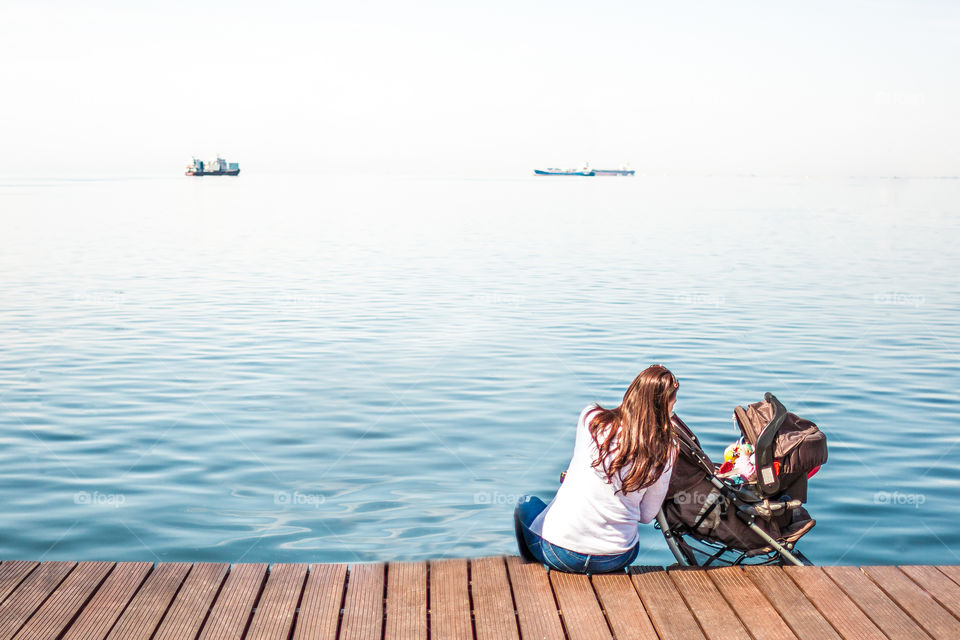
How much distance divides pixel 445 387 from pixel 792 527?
6.38 meters

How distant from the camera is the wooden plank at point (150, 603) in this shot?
14.0 feet

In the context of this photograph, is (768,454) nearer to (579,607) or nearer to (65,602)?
(579,607)

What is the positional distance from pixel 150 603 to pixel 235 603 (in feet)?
1.35

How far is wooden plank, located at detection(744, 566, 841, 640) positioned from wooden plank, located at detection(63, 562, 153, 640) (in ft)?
10.5

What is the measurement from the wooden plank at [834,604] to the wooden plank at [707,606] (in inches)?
18.0

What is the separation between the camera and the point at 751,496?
516 cm

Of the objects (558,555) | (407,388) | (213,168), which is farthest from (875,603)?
(213,168)

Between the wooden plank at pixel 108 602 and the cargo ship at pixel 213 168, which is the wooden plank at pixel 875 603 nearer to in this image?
the wooden plank at pixel 108 602

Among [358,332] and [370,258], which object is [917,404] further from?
[370,258]

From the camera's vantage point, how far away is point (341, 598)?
462 cm

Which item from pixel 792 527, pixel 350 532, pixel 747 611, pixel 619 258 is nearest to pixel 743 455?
pixel 792 527

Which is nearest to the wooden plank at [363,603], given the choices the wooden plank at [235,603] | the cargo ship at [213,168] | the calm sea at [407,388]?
the wooden plank at [235,603]

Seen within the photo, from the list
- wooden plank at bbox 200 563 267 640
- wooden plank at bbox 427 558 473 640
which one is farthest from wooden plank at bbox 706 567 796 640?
wooden plank at bbox 200 563 267 640

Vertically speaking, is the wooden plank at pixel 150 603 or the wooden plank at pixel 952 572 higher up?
the wooden plank at pixel 952 572
